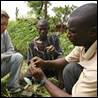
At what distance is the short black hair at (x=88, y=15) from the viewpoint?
2.37 m

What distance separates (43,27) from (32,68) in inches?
77.9

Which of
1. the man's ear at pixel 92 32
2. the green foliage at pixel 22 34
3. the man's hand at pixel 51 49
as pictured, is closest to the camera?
the man's ear at pixel 92 32

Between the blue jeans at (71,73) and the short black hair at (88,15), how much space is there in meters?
0.79

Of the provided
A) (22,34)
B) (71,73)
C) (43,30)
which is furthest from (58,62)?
A: (22,34)

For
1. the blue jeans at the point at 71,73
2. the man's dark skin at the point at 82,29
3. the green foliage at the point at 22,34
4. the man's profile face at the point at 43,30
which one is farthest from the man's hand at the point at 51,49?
the green foliage at the point at 22,34

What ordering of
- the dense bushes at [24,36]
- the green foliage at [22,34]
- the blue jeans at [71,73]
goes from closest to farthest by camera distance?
1. the blue jeans at [71,73]
2. the dense bushes at [24,36]
3. the green foliage at [22,34]

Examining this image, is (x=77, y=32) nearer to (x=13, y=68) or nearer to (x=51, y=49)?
(x=13, y=68)

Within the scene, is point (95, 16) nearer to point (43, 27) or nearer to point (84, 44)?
point (84, 44)

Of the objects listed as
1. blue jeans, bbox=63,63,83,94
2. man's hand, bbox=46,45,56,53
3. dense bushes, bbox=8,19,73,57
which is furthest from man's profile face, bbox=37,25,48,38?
dense bushes, bbox=8,19,73,57

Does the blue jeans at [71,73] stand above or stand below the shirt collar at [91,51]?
below

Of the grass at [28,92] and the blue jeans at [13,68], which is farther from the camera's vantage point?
the blue jeans at [13,68]

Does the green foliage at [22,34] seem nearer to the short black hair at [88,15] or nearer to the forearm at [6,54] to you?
the forearm at [6,54]

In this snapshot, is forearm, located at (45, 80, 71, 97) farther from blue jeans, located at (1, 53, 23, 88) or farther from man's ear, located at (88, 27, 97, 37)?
blue jeans, located at (1, 53, 23, 88)

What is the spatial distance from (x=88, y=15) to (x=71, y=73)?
0.87 m
